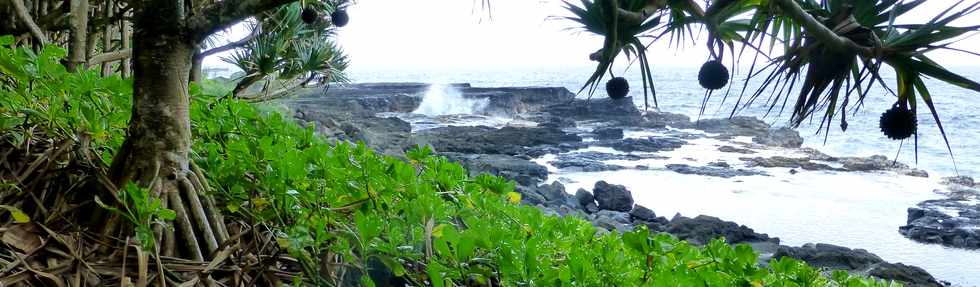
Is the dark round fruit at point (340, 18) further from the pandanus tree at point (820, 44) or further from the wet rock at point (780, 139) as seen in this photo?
the wet rock at point (780, 139)

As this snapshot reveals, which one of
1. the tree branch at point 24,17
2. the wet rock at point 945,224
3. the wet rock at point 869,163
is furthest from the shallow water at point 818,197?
the tree branch at point 24,17

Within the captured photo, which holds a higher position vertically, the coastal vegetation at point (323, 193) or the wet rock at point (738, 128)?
the coastal vegetation at point (323, 193)

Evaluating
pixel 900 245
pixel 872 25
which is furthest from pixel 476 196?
pixel 900 245

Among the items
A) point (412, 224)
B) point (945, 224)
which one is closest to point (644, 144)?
point (945, 224)

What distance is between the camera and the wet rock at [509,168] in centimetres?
1870

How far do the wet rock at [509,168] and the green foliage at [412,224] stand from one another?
53.7 ft

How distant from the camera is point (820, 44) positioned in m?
1.28

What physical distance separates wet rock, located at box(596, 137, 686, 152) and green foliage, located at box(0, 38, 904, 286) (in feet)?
84.6

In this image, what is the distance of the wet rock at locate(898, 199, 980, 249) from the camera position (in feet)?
46.1

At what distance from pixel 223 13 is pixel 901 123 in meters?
1.35

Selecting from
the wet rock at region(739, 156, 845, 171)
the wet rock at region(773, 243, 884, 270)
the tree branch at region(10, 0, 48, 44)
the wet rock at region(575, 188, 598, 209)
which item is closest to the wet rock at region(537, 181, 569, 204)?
the wet rock at region(575, 188, 598, 209)

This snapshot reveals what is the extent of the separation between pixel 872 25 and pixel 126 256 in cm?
142

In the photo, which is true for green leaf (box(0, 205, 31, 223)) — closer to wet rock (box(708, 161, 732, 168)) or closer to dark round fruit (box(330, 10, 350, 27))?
dark round fruit (box(330, 10, 350, 27))

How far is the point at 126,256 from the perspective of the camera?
4.16ft
